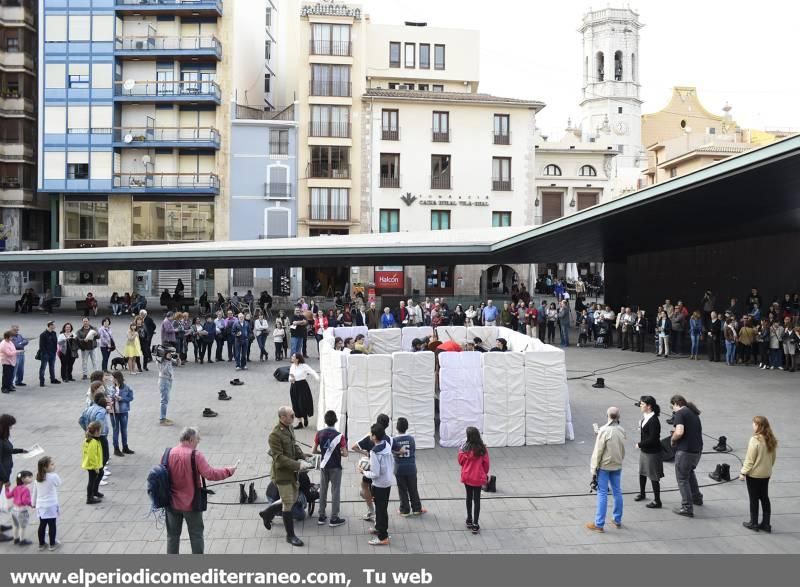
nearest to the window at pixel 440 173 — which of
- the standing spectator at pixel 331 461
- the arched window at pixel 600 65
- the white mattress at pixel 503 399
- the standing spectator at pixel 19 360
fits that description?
the standing spectator at pixel 19 360

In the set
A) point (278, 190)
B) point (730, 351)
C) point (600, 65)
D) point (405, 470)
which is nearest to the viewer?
point (405, 470)

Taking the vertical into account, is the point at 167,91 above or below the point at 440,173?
above

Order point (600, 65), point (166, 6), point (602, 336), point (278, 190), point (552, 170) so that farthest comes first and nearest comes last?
point (600, 65)
point (552, 170)
point (278, 190)
point (166, 6)
point (602, 336)

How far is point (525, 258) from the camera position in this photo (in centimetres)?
3550

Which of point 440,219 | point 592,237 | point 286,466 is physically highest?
point 440,219

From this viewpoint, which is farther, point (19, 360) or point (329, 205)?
point (329, 205)

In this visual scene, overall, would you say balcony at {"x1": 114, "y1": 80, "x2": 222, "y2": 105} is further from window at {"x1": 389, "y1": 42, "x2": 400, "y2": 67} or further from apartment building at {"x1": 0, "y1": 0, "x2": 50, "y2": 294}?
window at {"x1": 389, "y1": 42, "x2": 400, "y2": 67}

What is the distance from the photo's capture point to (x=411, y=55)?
190 ft

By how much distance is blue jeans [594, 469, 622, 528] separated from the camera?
375 inches

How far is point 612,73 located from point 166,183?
67.8 meters

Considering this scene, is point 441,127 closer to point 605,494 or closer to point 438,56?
point 438,56

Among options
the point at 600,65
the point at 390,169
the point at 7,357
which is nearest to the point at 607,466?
the point at 7,357

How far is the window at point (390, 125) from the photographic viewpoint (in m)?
51.2

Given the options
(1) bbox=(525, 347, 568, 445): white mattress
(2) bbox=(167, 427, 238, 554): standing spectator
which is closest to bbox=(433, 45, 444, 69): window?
(1) bbox=(525, 347, 568, 445): white mattress
